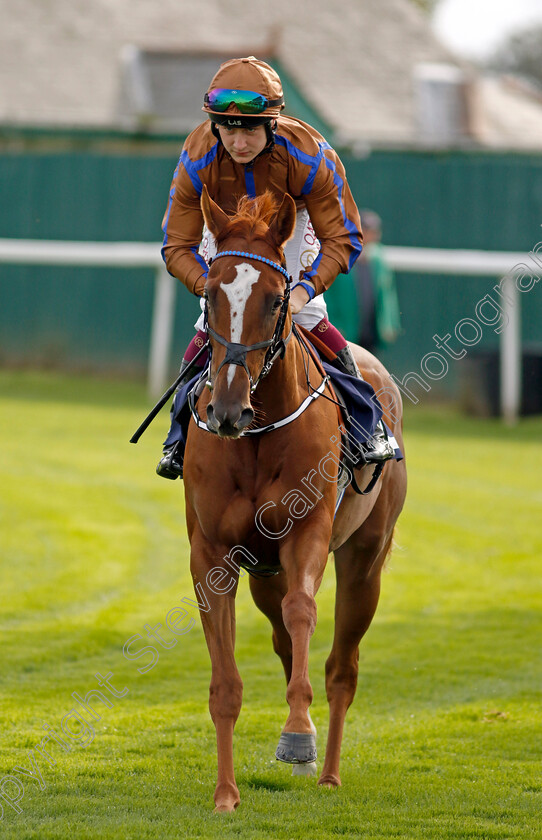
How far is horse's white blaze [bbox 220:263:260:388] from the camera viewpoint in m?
3.94

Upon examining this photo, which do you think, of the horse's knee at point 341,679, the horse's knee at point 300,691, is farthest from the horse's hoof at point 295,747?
the horse's knee at point 341,679

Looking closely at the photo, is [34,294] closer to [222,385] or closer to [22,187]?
[22,187]

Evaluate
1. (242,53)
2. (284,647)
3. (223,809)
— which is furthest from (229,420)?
(242,53)

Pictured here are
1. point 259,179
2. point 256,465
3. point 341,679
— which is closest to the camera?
point 256,465

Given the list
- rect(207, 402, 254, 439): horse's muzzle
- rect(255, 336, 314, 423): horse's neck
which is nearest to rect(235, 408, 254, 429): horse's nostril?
rect(207, 402, 254, 439): horse's muzzle

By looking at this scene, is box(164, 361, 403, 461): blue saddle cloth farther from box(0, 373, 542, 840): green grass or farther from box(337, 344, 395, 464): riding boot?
box(0, 373, 542, 840): green grass

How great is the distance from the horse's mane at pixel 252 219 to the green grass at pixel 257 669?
2.00 m

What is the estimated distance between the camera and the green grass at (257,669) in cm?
432

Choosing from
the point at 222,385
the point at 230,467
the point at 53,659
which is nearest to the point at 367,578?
the point at 230,467

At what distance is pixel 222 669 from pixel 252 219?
1588mm

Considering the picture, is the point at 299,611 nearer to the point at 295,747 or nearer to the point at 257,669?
the point at 295,747

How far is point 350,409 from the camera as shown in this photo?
496cm

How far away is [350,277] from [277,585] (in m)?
7.14

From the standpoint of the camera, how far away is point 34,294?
17.5 meters
